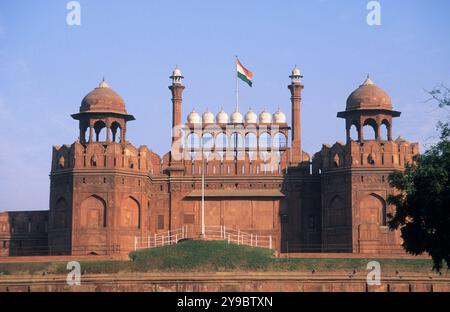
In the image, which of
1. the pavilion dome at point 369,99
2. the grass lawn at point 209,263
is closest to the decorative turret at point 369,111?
the pavilion dome at point 369,99

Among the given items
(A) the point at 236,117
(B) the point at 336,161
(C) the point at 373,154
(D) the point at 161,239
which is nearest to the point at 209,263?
(D) the point at 161,239

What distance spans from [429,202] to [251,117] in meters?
25.3

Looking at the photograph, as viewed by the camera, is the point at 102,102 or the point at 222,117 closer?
the point at 102,102

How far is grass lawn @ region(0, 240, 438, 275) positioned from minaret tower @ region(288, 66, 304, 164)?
10628 mm

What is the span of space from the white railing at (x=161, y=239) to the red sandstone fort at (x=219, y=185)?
36 cm

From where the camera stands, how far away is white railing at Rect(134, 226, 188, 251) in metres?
69.8

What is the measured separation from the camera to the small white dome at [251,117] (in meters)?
75.3

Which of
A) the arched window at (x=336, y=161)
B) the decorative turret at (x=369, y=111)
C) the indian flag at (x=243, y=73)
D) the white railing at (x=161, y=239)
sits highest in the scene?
the indian flag at (x=243, y=73)

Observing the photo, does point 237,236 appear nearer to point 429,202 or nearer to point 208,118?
point 208,118

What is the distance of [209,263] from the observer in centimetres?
6344

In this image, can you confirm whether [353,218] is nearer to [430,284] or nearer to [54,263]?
[430,284]

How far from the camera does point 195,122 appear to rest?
75188 mm

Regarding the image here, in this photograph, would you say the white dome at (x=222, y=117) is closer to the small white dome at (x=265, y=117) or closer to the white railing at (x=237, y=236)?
the small white dome at (x=265, y=117)

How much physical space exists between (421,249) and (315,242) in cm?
1849
